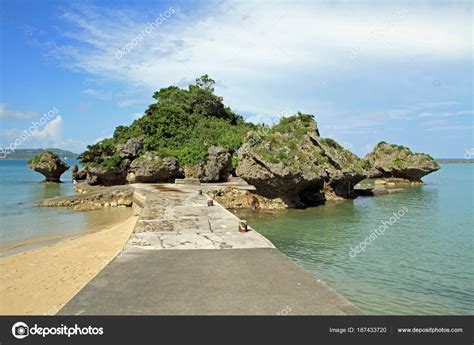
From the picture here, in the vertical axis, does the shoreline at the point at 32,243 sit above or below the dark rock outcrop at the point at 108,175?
below

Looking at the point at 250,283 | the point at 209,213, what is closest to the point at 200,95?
the point at 209,213

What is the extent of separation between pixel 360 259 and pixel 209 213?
21.3 feet

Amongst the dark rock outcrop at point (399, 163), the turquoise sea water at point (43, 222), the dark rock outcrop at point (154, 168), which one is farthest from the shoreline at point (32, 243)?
the dark rock outcrop at point (399, 163)

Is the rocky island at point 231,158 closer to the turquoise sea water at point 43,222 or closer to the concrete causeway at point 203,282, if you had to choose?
the turquoise sea water at point 43,222

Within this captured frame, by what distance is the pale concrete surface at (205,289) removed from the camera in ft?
19.7

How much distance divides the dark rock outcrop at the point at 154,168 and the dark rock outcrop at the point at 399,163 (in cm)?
2665

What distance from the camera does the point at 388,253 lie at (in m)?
14.5

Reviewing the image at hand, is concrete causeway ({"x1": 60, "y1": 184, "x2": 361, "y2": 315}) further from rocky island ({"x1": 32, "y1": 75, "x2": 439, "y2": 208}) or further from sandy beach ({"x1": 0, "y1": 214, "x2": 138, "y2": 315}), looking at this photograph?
rocky island ({"x1": 32, "y1": 75, "x2": 439, "y2": 208})

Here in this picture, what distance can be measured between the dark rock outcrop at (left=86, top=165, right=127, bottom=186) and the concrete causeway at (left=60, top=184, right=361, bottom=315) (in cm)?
2932

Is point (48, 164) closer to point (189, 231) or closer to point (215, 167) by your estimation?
Result: point (215, 167)

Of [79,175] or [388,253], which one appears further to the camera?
[79,175]

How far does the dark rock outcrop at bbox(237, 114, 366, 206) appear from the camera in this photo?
25.7 metres

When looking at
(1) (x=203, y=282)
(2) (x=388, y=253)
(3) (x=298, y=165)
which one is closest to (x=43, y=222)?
(3) (x=298, y=165)
